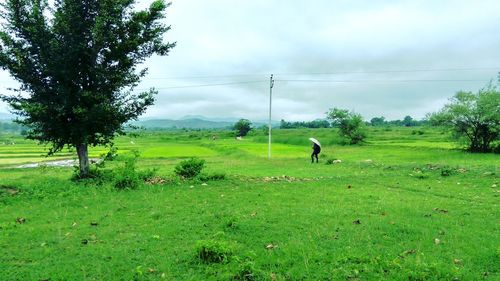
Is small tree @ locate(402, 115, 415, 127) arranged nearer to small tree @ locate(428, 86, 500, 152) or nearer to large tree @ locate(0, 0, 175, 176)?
small tree @ locate(428, 86, 500, 152)

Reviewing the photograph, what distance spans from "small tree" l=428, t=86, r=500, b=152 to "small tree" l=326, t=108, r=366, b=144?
23.0 metres

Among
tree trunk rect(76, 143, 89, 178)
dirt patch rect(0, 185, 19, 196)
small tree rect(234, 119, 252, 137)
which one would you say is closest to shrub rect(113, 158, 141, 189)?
tree trunk rect(76, 143, 89, 178)

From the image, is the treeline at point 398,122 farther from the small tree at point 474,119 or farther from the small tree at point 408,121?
the small tree at point 474,119

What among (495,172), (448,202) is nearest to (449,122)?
(495,172)

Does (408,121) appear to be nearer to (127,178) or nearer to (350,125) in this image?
(350,125)

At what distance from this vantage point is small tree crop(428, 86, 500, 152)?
3562 centimetres

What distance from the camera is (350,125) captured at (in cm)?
6300

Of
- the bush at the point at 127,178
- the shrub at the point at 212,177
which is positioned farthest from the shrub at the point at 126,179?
the shrub at the point at 212,177

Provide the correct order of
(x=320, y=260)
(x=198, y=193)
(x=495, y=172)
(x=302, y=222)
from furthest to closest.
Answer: (x=495, y=172) → (x=198, y=193) → (x=302, y=222) → (x=320, y=260)

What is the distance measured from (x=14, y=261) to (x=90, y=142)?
34.6ft

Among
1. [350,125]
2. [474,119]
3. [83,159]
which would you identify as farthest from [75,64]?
[350,125]

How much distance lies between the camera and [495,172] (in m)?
18.3

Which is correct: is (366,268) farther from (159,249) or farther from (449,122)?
(449,122)

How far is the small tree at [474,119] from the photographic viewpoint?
35625mm
